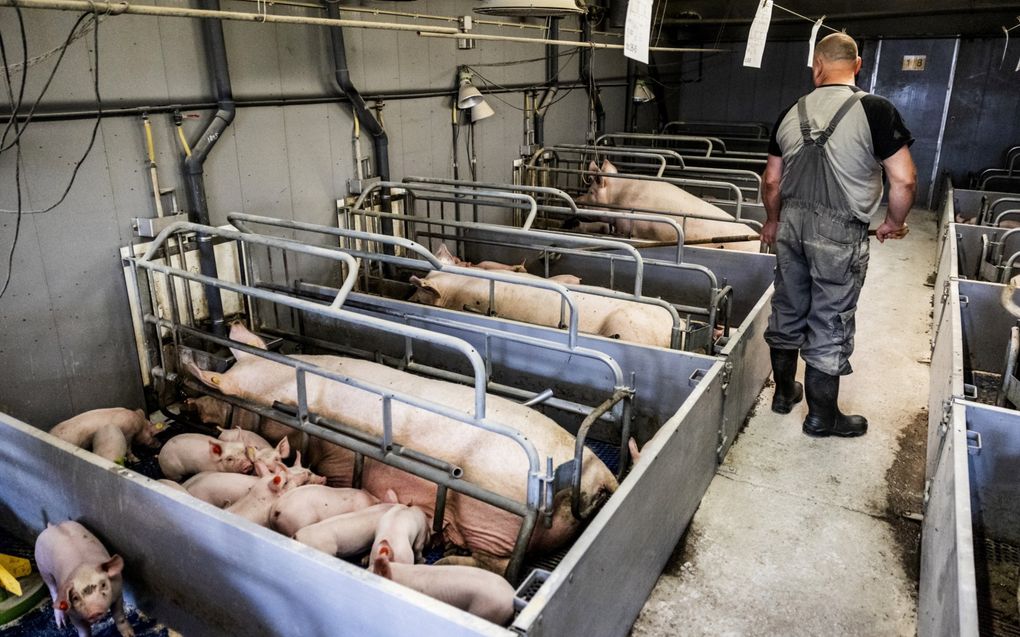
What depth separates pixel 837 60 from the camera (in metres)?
Answer: 3.27

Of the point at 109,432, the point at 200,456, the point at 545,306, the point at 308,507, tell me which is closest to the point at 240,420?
the point at 200,456

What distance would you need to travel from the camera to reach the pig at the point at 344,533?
2.39 meters

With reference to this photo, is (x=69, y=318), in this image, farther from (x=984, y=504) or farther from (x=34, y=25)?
(x=984, y=504)

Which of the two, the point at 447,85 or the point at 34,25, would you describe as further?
the point at 447,85

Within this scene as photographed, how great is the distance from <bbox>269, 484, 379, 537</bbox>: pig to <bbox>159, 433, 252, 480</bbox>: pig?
0.41 meters

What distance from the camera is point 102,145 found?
336 centimetres

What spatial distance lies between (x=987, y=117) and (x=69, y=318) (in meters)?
10.4

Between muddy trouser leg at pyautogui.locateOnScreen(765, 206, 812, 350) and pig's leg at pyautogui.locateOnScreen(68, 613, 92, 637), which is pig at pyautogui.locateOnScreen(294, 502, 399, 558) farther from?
muddy trouser leg at pyautogui.locateOnScreen(765, 206, 812, 350)

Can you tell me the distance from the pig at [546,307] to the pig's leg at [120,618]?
1.98 metres

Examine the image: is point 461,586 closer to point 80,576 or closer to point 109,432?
point 80,576

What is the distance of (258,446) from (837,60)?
3.04 metres

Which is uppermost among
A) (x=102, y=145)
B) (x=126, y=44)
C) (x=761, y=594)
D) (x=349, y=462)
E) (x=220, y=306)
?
(x=126, y=44)

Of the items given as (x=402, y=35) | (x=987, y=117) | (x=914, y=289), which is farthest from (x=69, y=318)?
(x=987, y=117)

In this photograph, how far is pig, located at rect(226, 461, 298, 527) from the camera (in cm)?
255
